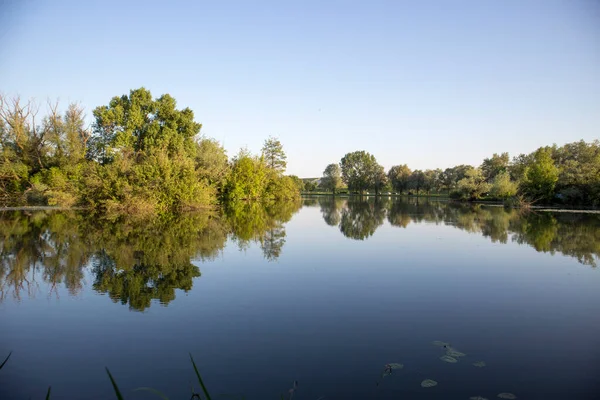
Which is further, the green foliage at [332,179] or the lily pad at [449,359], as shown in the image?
the green foliage at [332,179]

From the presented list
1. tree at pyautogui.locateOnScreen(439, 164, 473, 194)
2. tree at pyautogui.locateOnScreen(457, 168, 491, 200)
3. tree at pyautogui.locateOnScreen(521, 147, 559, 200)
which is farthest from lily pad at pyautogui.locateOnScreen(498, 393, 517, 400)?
tree at pyautogui.locateOnScreen(439, 164, 473, 194)

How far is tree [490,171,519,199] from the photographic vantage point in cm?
5419

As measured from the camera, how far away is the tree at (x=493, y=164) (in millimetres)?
73456

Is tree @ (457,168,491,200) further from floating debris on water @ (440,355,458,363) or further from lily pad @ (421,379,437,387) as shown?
lily pad @ (421,379,437,387)

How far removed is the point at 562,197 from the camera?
48.3 meters

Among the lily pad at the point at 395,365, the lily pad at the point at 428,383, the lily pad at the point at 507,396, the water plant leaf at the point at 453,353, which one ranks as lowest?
the lily pad at the point at 507,396

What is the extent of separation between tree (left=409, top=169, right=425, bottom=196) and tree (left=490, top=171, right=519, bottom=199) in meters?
38.1

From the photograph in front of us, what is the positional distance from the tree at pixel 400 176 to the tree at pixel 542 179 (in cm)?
4772

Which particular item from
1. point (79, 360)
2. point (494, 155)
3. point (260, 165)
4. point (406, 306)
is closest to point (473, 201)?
point (494, 155)

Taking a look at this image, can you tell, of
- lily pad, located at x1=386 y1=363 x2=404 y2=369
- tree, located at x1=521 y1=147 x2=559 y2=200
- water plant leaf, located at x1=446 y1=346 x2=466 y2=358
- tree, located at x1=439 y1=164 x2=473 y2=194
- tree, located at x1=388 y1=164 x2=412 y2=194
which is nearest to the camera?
lily pad, located at x1=386 y1=363 x2=404 y2=369

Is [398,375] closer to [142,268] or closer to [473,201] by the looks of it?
[142,268]

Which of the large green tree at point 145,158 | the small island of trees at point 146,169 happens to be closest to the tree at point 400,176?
the small island of trees at point 146,169

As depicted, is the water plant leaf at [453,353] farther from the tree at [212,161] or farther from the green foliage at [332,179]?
the green foliage at [332,179]

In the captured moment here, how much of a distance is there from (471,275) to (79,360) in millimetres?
9482
